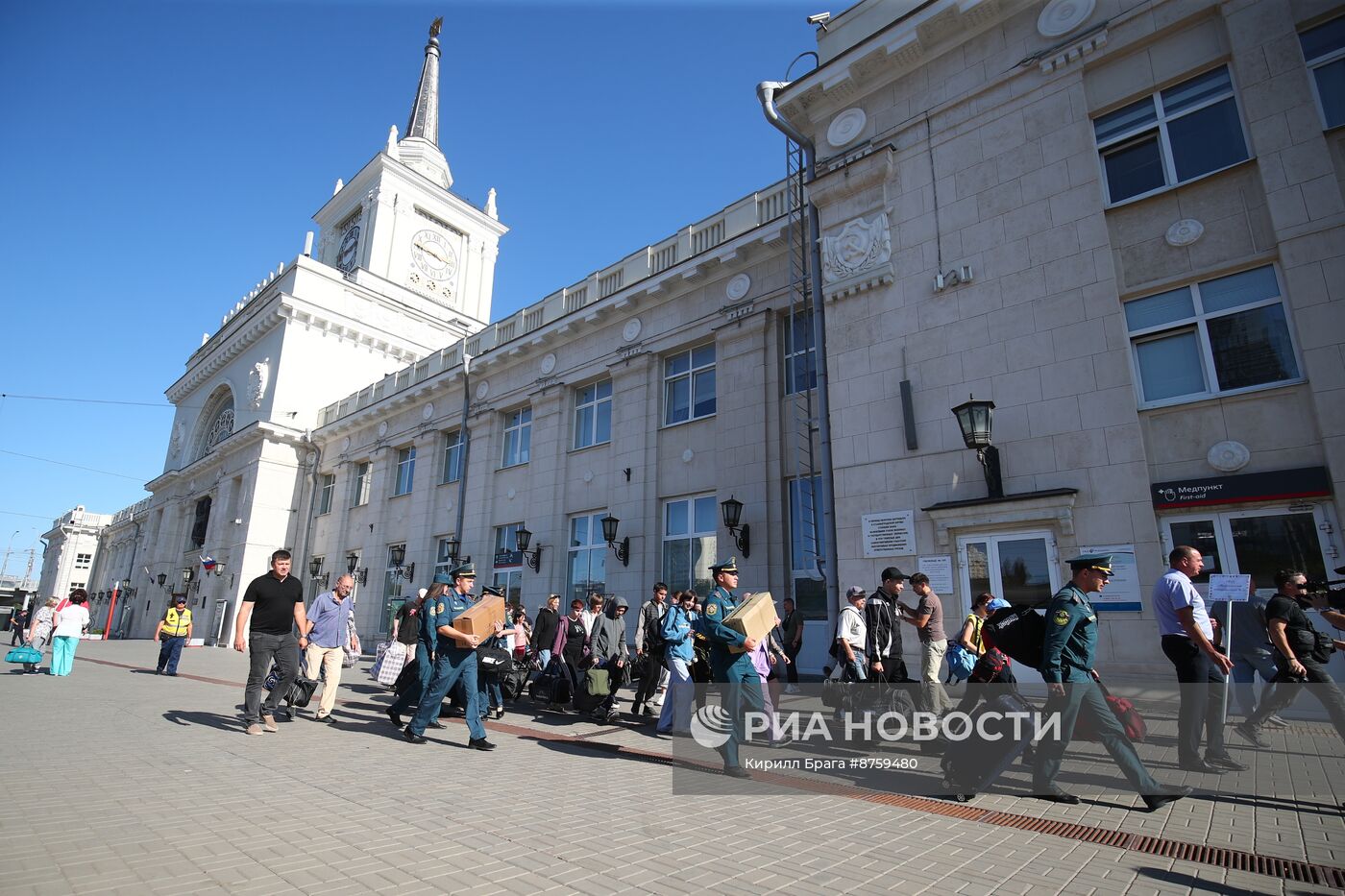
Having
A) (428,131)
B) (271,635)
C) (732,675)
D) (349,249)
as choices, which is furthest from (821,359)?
(428,131)

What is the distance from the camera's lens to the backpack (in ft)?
17.2

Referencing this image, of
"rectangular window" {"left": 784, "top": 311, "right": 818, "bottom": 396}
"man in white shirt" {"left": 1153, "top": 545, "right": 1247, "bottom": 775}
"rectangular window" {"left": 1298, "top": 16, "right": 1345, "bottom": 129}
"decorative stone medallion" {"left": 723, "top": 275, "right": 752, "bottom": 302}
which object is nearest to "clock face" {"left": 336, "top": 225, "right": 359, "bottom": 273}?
"decorative stone medallion" {"left": 723, "top": 275, "right": 752, "bottom": 302}

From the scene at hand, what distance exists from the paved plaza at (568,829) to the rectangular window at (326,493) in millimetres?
27418

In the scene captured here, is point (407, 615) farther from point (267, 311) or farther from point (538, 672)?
point (267, 311)

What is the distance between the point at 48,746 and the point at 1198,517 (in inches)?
525

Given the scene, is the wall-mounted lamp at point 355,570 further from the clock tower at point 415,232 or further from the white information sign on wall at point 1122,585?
the white information sign on wall at point 1122,585

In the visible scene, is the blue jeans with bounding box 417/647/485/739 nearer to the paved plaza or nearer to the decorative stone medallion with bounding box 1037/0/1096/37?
the paved plaza

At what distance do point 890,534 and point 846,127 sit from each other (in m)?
8.32

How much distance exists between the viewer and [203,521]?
40.7m

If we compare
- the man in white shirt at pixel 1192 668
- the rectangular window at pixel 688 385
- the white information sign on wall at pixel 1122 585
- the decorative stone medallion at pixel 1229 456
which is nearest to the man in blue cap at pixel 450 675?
the man in white shirt at pixel 1192 668

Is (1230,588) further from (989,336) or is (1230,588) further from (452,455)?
(452,455)

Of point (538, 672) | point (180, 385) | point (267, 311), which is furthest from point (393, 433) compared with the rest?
point (180, 385)

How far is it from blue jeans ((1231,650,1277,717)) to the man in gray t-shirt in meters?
2.99

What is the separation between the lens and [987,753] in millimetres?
5371
